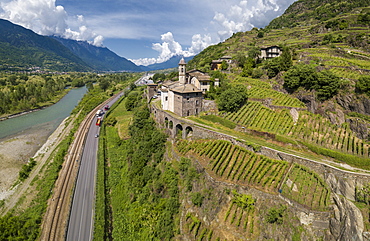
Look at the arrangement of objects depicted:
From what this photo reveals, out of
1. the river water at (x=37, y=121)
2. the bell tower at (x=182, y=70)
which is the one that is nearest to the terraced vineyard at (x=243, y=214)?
the bell tower at (x=182, y=70)

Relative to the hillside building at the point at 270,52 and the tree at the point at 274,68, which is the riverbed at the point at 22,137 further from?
the hillside building at the point at 270,52

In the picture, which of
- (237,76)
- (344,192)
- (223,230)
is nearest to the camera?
(344,192)

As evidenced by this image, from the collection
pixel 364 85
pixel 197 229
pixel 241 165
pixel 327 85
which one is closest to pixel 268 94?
pixel 327 85

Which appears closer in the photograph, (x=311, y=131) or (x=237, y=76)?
(x=311, y=131)

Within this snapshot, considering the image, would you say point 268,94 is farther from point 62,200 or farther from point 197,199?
point 62,200

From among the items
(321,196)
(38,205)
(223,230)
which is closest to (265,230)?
(223,230)

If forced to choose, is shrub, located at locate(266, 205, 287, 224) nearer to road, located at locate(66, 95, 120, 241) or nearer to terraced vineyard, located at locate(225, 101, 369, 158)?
terraced vineyard, located at locate(225, 101, 369, 158)

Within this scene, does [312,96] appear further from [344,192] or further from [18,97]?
[18,97]
